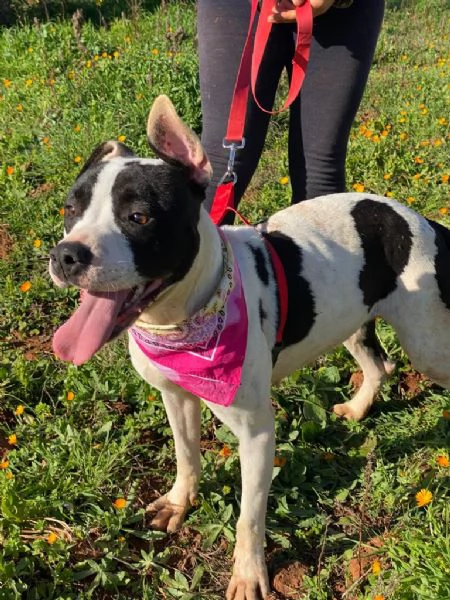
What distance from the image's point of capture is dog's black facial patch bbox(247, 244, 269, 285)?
2.27m

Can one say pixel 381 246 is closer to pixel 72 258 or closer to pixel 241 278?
pixel 241 278

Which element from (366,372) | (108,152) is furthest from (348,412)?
(108,152)

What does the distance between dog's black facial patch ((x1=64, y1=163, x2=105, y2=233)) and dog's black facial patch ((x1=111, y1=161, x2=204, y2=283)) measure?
9 cm

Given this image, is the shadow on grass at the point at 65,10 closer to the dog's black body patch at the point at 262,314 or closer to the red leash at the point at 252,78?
the red leash at the point at 252,78

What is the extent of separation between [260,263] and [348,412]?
113 cm

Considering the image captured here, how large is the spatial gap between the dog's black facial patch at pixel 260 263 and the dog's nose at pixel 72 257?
732 mm

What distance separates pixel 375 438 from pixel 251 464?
3.08ft

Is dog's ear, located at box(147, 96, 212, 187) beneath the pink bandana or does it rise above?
above

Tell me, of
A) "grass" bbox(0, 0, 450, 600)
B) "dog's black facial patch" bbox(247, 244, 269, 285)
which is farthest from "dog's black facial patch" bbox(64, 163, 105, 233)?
"grass" bbox(0, 0, 450, 600)

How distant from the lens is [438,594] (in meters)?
1.98

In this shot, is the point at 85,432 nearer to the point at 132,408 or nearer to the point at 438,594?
the point at 132,408

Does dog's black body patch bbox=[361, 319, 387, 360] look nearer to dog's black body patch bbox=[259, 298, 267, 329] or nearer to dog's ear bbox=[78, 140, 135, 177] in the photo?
dog's black body patch bbox=[259, 298, 267, 329]

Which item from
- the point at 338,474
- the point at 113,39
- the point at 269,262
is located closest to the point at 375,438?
the point at 338,474

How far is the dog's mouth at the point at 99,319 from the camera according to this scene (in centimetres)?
184
